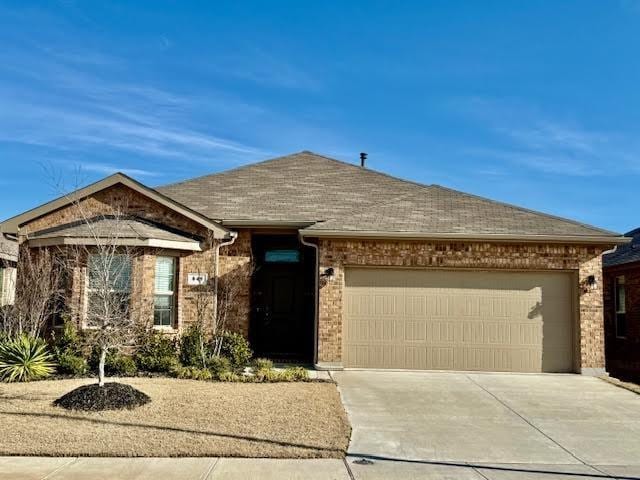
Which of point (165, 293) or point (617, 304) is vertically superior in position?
point (165, 293)

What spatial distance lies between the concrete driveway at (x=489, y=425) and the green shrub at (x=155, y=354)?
3.41 metres

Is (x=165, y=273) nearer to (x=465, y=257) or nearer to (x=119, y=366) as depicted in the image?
(x=119, y=366)

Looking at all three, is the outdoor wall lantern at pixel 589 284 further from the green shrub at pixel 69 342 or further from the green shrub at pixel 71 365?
the green shrub at pixel 69 342

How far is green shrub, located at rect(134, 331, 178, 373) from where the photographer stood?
11.6m

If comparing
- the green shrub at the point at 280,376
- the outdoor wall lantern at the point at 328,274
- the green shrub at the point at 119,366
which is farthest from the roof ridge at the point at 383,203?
the green shrub at the point at 119,366

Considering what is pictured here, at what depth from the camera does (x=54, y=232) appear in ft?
42.3

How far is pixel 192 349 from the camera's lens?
474 inches

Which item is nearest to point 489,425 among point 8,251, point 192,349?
point 192,349

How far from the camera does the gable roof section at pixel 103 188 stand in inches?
515

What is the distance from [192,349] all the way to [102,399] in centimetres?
359

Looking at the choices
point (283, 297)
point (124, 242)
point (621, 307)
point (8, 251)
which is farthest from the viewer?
point (8, 251)

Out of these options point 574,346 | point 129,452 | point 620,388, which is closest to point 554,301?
point 574,346

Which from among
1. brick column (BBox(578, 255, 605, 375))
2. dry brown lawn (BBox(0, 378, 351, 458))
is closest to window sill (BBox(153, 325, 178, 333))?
dry brown lawn (BBox(0, 378, 351, 458))

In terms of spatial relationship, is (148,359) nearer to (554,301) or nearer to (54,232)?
(54,232)
